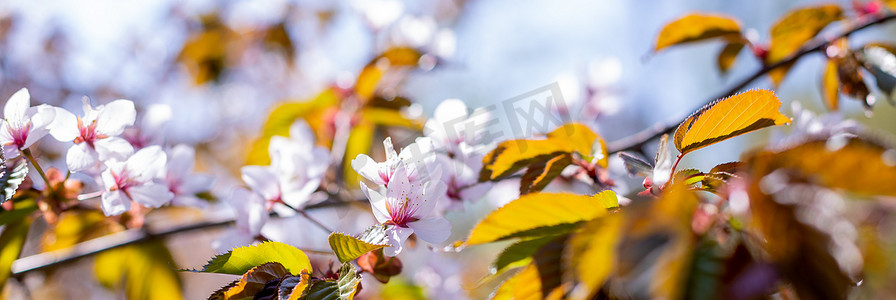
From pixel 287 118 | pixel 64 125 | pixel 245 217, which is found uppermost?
pixel 64 125

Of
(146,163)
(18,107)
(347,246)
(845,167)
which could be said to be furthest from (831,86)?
(18,107)

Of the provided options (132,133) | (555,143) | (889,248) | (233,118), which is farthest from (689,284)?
(233,118)

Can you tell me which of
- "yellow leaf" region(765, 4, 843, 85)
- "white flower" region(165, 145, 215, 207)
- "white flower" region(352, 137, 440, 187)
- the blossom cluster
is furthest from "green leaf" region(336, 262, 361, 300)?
"yellow leaf" region(765, 4, 843, 85)

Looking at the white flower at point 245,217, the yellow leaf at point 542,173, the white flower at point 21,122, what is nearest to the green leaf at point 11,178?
the white flower at point 21,122

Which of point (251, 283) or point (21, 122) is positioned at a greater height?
point (21, 122)

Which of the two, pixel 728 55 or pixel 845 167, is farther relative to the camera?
pixel 728 55

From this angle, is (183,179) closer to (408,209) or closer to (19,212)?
(19,212)

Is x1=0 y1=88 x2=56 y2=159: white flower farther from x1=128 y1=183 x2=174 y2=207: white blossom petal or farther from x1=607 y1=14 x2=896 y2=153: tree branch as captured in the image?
x1=607 y1=14 x2=896 y2=153: tree branch

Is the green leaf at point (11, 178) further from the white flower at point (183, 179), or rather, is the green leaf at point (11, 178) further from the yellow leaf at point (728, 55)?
the yellow leaf at point (728, 55)
